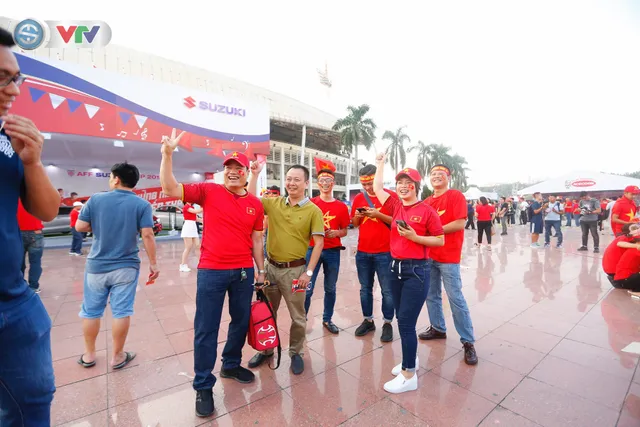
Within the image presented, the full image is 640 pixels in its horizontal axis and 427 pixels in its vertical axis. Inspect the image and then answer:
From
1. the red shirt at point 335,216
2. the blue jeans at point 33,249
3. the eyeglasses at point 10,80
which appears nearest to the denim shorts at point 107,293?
the red shirt at point 335,216

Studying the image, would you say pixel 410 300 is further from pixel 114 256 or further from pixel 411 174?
pixel 114 256

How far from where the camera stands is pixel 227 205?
8.01 ft

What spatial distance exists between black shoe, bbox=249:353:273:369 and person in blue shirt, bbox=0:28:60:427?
177 centimetres

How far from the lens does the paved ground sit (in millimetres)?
2176

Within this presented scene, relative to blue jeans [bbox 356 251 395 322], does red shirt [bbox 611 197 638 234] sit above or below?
above

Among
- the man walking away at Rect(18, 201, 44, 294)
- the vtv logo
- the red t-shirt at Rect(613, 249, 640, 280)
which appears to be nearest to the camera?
the man walking away at Rect(18, 201, 44, 294)

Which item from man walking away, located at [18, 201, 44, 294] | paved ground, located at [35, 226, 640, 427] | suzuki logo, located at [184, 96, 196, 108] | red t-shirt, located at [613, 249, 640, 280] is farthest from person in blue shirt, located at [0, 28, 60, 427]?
suzuki logo, located at [184, 96, 196, 108]

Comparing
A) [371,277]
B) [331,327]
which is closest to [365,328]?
[331,327]

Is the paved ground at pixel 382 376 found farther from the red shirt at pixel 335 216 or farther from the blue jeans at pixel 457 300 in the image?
the red shirt at pixel 335 216

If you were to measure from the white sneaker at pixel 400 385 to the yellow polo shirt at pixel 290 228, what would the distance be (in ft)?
4.38

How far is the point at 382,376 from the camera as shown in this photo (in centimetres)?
268

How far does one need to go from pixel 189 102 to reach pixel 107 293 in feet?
43.1

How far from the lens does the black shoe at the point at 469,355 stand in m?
2.87

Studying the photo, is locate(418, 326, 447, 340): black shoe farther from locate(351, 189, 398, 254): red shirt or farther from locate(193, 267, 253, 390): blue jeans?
locate(193, 267, 253, 390): blue jeans
